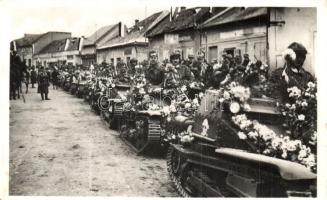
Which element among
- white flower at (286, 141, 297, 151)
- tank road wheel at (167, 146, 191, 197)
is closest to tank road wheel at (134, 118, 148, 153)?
tank road wheel at (167, 146, 191, 197)

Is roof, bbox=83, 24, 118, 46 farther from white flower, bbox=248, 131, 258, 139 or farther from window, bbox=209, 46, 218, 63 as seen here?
white flower, bbox=248, 131, 258, 139

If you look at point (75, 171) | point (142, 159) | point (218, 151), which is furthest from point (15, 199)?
point (218, 151)

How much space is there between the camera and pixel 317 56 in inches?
147

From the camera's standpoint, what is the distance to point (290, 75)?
12.0 feet

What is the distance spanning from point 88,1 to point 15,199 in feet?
6.09

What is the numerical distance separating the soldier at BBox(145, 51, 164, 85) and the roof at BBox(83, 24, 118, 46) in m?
0.82

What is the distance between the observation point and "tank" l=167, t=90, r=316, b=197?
120 inches

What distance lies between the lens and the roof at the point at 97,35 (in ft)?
14.0

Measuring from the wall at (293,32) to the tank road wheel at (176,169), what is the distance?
4.03 feet

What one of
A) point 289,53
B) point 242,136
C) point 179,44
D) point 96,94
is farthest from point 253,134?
point 96,94

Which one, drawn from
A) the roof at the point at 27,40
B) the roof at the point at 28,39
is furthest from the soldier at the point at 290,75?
the roof at the point at 27,40

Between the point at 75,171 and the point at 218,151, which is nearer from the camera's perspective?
the point at 218,151

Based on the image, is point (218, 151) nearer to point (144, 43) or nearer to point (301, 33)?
point (301, 33)

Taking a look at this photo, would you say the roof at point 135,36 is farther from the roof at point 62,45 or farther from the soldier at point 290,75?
the soldier at point 290,75
